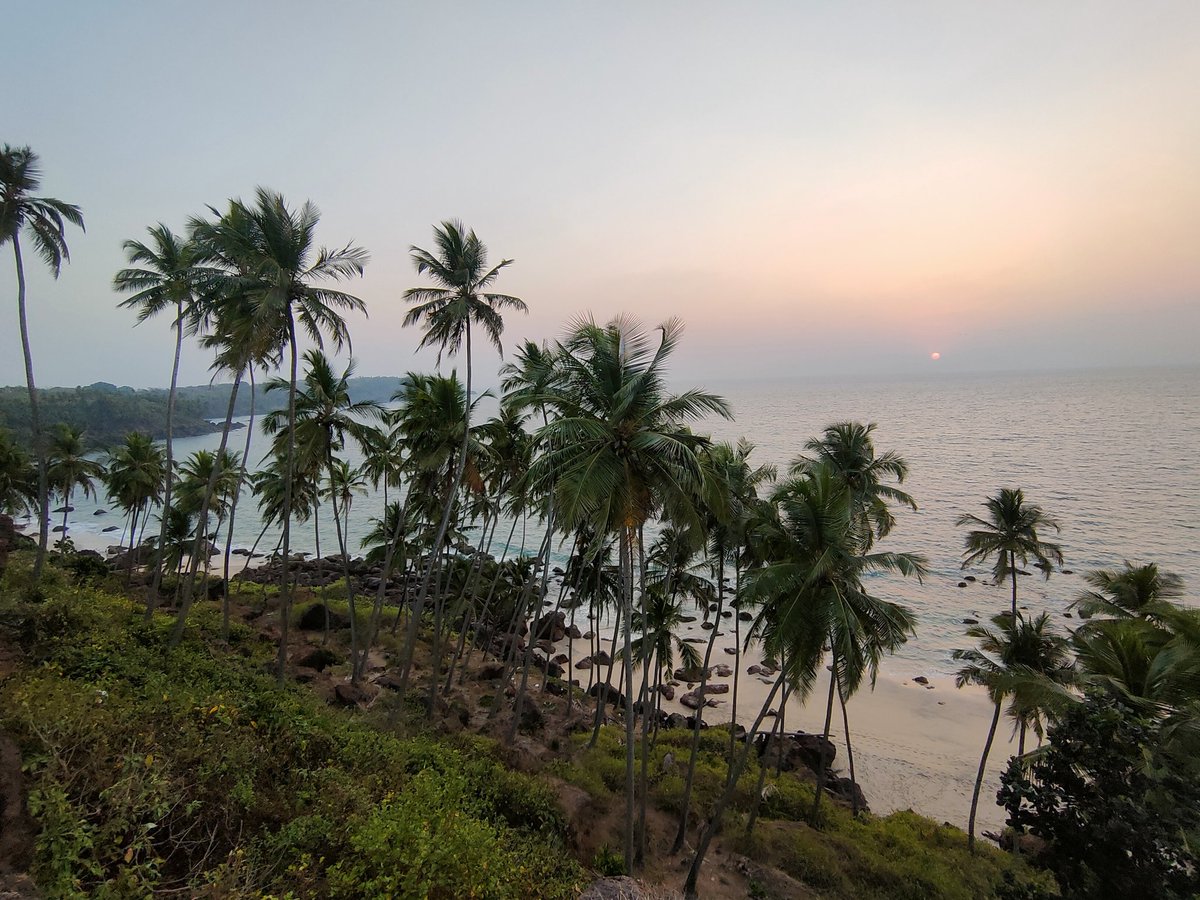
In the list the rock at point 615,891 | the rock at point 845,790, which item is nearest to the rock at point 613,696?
the rock at point 845,790

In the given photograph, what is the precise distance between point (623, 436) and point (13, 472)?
1610 inches

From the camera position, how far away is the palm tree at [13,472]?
29.3 meters

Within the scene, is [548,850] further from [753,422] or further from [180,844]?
[753,422]

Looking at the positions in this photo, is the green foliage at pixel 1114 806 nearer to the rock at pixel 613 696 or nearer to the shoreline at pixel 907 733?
the shoreline at pixel 907 733

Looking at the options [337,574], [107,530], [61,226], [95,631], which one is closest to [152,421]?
[107,530]

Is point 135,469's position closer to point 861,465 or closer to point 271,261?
point 271,261

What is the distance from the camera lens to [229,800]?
719 cm

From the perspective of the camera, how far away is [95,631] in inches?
493

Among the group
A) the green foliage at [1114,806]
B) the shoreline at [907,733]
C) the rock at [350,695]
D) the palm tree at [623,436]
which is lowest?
the shoreline at [907,733]

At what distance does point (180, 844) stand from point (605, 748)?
16257 millimetres

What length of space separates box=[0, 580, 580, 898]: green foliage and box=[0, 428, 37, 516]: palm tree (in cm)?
2818

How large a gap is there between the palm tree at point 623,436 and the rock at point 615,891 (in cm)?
221

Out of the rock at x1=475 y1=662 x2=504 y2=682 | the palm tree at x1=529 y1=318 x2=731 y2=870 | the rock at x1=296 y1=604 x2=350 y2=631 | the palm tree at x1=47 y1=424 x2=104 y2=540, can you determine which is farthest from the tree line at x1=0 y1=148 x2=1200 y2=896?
the palm tree at x1=47 y1=424 x2=104 y2=540

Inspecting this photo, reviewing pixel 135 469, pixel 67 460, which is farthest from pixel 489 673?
pixel 67 460
